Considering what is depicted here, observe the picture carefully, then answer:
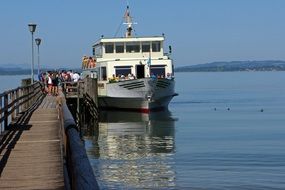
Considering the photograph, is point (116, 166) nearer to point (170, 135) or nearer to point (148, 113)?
point (170, 135)

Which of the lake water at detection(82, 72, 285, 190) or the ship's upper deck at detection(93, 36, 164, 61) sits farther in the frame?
the ship's upper deck at detection(93, 36, 164, 61)

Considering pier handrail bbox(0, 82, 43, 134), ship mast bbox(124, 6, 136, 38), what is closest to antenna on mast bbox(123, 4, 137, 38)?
ship mast bbox(124, 6, 136, 38)

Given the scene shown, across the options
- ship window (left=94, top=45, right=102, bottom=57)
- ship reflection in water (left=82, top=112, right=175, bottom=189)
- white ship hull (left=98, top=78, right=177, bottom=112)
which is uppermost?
ship window (left=94, top=45, right=102, bottom=57)

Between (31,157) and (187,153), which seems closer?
(31,157)

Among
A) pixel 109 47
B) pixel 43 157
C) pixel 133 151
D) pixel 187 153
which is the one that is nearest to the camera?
pixel 43 157

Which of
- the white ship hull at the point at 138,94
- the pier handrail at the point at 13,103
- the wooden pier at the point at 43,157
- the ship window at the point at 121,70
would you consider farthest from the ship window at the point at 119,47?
the wooden pier at the point at 43,157

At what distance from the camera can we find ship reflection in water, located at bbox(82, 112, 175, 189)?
17.2m

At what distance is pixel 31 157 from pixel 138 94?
30.3m

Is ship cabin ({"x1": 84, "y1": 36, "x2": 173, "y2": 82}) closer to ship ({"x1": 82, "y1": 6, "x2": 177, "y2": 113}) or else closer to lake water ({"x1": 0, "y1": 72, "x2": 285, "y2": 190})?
ship ({"x1": 82, "y1": 6, "x2": 177, "y2": 113})

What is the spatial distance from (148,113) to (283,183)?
2667 cm

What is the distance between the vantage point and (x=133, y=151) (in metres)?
24.0

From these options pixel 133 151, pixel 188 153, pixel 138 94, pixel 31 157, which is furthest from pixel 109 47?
pixel 31 157

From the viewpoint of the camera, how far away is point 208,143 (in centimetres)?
2639

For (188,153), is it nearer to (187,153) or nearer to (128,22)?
(187,153)
